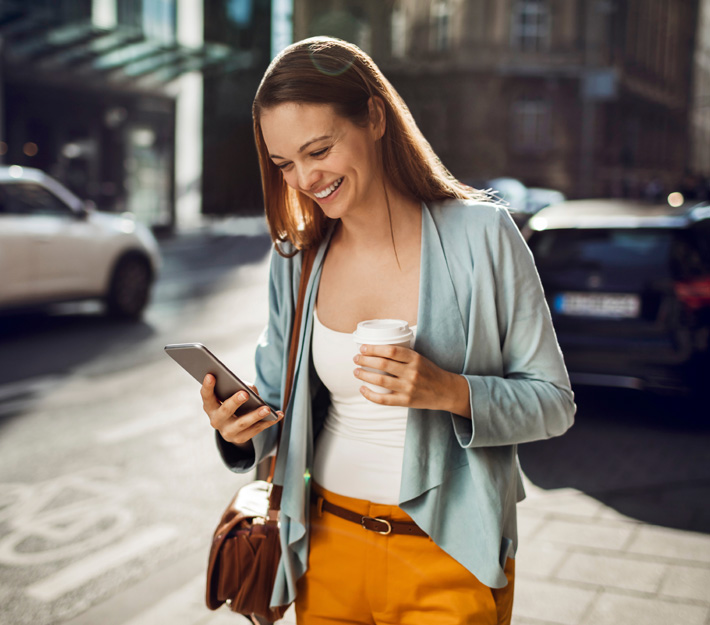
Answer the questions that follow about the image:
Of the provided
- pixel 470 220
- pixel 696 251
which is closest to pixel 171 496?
pixel 470 220

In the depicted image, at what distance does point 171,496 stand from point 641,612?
2.52 m

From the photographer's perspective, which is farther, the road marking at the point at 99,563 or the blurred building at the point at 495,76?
the blurred building at the point at 495,76

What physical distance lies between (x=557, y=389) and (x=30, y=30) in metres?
22.8

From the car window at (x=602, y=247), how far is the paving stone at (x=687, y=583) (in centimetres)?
288

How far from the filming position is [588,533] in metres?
4.02

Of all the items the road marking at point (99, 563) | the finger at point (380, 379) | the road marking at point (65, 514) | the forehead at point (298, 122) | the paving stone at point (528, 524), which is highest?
the forehead at point (298, 122)

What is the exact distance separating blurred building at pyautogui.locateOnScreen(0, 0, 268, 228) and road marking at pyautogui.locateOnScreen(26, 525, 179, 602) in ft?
65.4

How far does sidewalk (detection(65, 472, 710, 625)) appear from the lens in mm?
3191

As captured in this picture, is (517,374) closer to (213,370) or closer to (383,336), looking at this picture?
(383,336)

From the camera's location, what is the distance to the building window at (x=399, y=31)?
124 ft

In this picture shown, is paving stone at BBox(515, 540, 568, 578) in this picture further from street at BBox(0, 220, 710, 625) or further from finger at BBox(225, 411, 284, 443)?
finger at BBox(225, 411, 284, 443)

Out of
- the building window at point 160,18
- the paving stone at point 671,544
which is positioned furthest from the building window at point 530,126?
the paving stone at point 671,544

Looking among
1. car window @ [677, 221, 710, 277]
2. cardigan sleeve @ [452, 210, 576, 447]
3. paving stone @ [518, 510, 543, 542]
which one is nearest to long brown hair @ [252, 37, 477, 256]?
cardigan sleeve @ [452, 210, 576, 447]

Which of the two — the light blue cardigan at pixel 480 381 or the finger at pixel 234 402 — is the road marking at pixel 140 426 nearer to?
the finger at pixel 234 402
